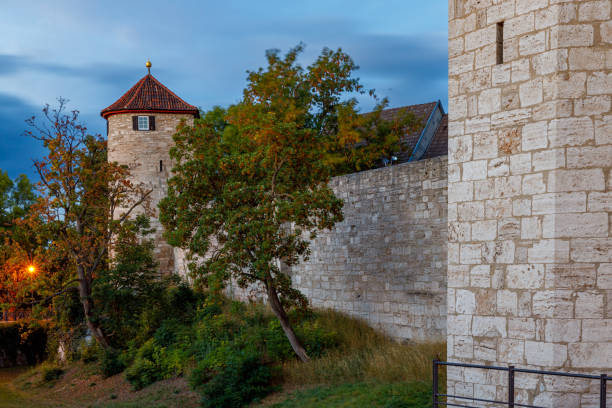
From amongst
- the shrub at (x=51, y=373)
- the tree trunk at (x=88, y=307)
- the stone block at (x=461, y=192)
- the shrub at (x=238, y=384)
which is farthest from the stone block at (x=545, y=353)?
the shrub at (x=51, y=373)

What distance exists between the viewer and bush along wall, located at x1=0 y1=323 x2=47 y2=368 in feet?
87.9

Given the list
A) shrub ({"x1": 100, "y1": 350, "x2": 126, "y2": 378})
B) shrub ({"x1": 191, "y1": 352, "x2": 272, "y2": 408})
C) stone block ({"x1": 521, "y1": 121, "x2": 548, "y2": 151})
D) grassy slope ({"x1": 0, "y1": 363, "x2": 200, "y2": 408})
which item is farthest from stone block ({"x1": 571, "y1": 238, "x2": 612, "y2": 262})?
shrub ({"x1": 100, "y1": 350, "x2": 126, "y2": 378})

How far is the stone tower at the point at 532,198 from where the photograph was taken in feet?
20.7

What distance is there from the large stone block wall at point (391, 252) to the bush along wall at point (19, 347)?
16192mm

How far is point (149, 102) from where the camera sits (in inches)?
1128

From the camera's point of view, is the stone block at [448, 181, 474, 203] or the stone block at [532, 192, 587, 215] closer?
the stone block at [532, 192, 587, 215]

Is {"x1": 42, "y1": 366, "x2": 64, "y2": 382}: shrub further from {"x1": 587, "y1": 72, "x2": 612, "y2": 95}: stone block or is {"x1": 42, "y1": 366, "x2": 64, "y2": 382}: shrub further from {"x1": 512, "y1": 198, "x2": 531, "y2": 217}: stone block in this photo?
{"x1": 587, "y1": 72, "x2": 612, "y2": 95}: stone block

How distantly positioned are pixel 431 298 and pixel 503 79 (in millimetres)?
6250

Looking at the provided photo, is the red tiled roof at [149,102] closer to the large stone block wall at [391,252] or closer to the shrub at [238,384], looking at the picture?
the large stone block wall at [391,252]

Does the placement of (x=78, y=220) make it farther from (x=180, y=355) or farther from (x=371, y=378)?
(x=371, y=378)

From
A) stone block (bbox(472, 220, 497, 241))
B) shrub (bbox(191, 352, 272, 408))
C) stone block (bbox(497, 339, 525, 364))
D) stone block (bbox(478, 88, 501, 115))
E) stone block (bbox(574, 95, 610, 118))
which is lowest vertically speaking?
shrub (bbox(191, 352, 272, 408))

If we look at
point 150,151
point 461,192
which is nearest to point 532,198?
point 461,192

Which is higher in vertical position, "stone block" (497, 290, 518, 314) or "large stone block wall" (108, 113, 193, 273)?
"large stone block wall" (108, 113, 193, 273)

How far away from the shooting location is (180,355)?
15.8 metres
